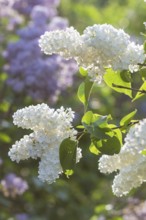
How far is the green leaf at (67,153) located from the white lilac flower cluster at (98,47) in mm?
223

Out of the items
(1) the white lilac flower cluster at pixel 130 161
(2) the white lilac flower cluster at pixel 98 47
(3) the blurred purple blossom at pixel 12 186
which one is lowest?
(1) the white lilac flower cluster at pixel 130 161

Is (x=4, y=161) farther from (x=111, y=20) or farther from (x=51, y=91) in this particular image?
(x=111, y=20)

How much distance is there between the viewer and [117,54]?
205cm

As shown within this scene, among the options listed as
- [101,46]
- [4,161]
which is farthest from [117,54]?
[4,161]

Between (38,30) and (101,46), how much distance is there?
3.78 metres

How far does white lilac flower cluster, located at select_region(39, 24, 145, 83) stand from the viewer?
2.04 metres

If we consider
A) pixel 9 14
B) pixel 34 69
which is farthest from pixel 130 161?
pixel 9 14

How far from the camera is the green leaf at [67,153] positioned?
207cm

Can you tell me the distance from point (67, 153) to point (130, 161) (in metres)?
0.20

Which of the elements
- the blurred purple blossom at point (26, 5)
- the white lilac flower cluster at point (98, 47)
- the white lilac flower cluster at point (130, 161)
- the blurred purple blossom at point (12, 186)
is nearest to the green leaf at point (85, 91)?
the white lilac flower cluster at point (98, 47)

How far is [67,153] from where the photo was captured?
2090mm

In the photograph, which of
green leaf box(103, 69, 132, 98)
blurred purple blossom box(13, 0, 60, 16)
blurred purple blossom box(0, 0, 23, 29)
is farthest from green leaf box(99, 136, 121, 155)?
blurred purple blossom box(13, 0, 60, 16)

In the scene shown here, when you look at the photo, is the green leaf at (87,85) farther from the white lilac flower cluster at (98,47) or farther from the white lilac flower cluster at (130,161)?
the white lilac flower cluster at (130,161)

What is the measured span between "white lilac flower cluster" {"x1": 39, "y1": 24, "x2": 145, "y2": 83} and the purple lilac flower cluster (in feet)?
11.5
